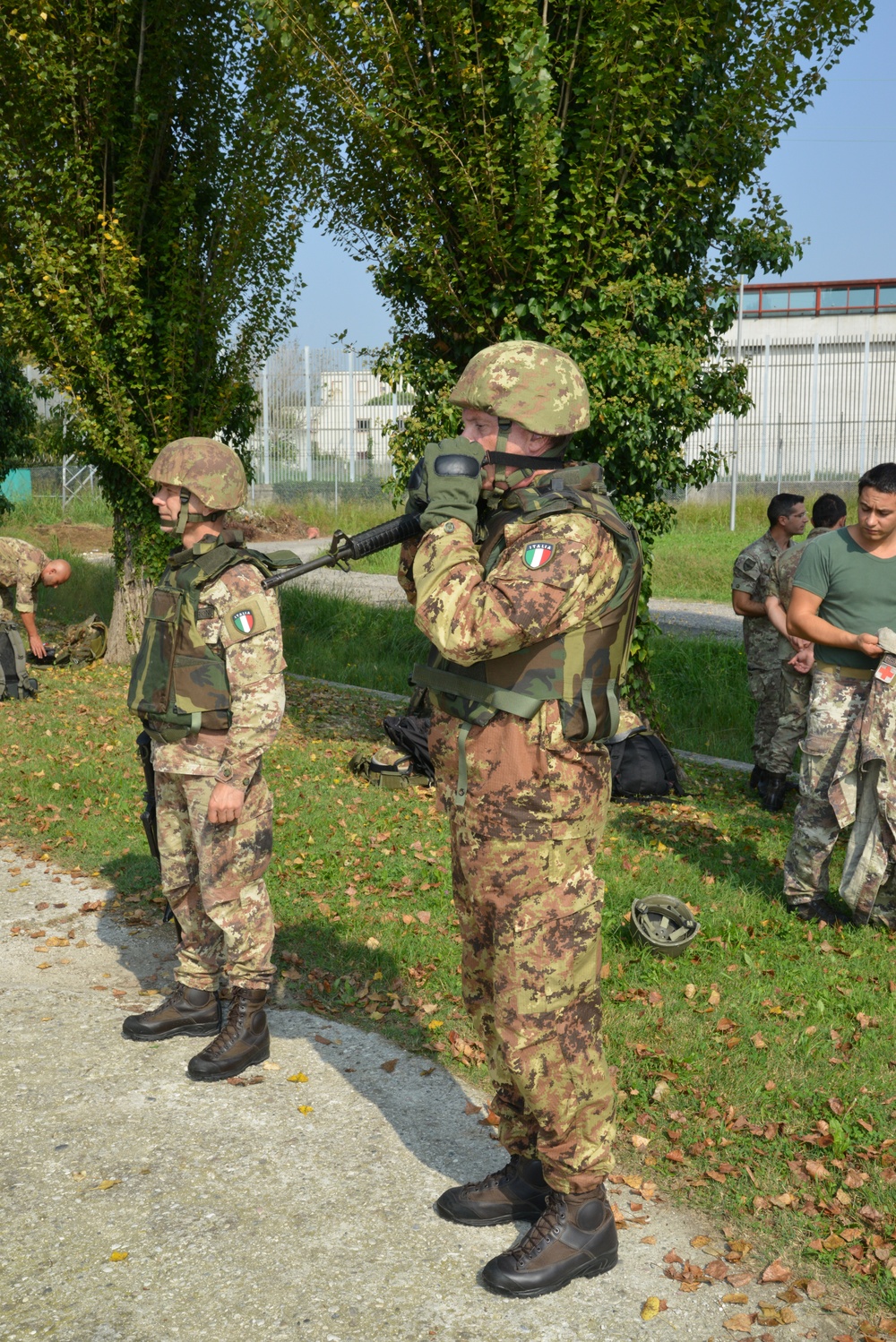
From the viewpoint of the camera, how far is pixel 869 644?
5.68m

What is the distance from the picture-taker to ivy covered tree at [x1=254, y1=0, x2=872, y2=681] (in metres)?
7.74

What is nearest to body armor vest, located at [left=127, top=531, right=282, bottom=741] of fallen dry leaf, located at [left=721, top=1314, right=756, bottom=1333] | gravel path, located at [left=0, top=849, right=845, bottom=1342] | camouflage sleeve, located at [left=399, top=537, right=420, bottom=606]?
camouflage sleeve, located at [left=399, top=537, right=420, bottom=606]

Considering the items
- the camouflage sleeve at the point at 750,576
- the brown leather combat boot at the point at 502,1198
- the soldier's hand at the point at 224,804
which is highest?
the camouflage sleeve at the point at 750,576

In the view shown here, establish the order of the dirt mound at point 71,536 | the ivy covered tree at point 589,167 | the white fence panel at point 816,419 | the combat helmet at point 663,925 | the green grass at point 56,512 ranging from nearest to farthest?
the combat helmet at point 663,925, the ivy covered tree at point 589,167, the dirt mound at point 71,536, the white fence panel at point 816,419, the green grass at point 56,512

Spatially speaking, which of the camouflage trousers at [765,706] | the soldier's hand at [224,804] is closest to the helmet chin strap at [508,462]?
the soldier's hand at [224,804]

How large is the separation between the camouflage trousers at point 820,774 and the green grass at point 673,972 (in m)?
0.23

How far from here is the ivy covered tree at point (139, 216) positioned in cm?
1112

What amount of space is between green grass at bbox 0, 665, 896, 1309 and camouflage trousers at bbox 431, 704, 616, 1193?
0.72 meters

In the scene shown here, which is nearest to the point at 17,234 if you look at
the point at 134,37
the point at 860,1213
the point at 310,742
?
the point at 134,37

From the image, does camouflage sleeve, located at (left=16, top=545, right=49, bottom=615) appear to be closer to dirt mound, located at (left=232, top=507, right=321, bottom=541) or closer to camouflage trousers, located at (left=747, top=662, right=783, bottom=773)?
camouflage trousers, located at (left=747, top=662, right=783, bottom=773)

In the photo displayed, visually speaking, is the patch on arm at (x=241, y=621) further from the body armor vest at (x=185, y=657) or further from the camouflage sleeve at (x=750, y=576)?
the camouflage sleeve at (x=750, y=576)

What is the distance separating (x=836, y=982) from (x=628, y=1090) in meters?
1.36

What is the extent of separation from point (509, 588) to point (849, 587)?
10.7 ft

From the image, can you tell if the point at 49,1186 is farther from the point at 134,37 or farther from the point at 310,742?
the point at 134,37
